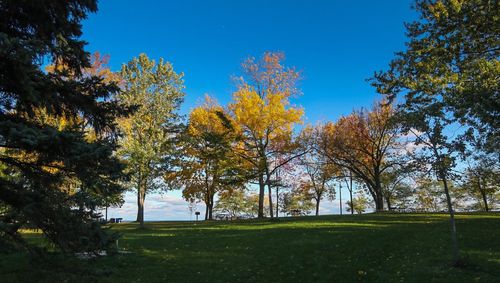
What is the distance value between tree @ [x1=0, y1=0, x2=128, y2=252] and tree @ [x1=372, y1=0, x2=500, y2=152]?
1067 cm

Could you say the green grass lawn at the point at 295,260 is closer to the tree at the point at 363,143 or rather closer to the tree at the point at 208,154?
the tree at the point at 208,154

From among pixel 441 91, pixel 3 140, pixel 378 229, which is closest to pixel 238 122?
pixel 378 229

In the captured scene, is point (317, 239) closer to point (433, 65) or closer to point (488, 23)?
point (433, 65)

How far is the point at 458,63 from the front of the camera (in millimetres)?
15977

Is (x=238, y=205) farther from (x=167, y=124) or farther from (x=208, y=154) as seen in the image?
(x=208, y=154)

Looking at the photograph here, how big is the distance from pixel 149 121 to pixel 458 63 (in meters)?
24.4

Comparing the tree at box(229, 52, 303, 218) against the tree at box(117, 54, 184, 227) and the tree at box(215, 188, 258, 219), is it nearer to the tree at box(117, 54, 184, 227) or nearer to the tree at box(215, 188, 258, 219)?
the tree at box(117, 54, 184, 227)

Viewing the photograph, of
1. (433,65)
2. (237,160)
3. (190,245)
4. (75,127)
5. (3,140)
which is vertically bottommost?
(190,245)

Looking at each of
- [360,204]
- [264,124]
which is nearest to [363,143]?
[264,124]

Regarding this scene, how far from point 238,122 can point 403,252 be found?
18.9 meters

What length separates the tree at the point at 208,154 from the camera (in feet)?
94.9

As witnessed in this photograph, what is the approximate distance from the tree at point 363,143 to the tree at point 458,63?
17865 mm

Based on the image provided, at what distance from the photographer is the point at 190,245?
17.4 m

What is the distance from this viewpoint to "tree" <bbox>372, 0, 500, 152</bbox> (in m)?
12.6
